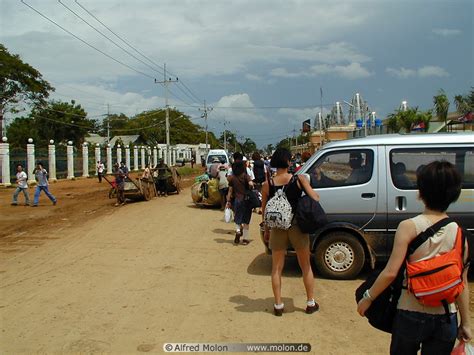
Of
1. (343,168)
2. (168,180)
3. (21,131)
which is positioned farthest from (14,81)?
(343,168)

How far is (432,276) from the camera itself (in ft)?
8.09

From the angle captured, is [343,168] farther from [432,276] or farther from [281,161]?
[432,276]

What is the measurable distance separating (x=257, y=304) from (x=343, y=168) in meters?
2.44

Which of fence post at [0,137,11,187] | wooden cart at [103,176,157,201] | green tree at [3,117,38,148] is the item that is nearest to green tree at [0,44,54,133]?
green tree at [3,117,38,148]

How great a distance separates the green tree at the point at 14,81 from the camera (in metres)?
42.0

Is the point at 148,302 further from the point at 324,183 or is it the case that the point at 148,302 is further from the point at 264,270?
the point at 324,183

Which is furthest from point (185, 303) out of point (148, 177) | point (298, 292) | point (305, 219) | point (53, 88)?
point (53, 88)

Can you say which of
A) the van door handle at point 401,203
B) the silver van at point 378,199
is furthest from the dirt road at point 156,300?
the van door handle at point 401,203

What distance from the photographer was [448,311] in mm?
2553

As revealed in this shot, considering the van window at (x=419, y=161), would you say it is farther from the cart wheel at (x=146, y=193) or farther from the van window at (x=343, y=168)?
the cart wheel at (x=146, y=193)

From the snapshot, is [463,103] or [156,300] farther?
[463,103]

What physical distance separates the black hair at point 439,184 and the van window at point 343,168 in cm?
390

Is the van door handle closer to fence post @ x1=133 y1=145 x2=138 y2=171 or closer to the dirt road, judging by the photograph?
the dirt road

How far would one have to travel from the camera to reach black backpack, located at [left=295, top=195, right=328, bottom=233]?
15.4 ft
